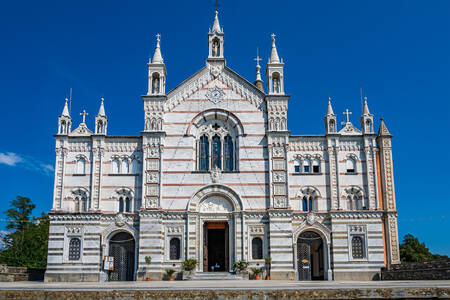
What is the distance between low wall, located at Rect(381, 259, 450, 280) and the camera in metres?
28.0

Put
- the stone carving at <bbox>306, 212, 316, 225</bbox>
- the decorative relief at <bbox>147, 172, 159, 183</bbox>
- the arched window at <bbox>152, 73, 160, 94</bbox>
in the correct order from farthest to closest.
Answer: the arched window at <bbox>152, 73, 160, 94</bbox> < the decorative relief at <bbox>147, 172, 159, 183</bbox> < the stone carving at <bbox>306, 212, 316, 225</bbox>

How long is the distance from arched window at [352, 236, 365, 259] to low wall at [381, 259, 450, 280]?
2055 mm

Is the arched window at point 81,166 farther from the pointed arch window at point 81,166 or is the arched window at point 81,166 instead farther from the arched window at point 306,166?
the arched window at point 306,166

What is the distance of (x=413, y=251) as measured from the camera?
61656mm

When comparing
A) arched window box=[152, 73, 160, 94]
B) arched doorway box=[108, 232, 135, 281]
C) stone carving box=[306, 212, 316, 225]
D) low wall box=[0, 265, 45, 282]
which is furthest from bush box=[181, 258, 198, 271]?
arched window box=[152, 73, 160, 94]

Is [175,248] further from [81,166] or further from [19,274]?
[19,274]

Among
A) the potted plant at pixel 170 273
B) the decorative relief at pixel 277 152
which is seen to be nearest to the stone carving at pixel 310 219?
the decorative relief at pixel 277 152

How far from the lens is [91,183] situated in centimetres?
3894

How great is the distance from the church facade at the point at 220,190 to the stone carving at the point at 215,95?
93mm

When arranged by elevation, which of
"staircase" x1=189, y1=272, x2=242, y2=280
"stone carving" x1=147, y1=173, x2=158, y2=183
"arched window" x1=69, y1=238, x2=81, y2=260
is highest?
"stone carving" x1=147, y1=173, x2=158, y2=183

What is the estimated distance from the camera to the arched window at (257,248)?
37719mm

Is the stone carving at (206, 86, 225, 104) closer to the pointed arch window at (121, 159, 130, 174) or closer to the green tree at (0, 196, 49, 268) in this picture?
the pointed arch window at (121, 159, 130, 174)

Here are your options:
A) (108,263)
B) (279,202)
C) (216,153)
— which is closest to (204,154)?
(216,153)

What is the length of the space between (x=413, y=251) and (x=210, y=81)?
125 feet
